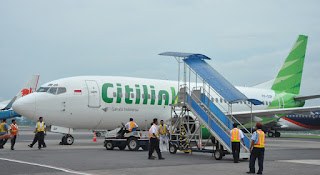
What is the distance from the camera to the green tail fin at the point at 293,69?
36219 mm

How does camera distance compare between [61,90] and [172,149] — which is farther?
[61,90]

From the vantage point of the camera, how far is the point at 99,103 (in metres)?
24.1

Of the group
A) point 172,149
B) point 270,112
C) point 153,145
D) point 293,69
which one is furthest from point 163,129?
point 293,69

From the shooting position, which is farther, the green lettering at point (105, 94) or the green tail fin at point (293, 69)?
the green tail fin at point (293, 69)

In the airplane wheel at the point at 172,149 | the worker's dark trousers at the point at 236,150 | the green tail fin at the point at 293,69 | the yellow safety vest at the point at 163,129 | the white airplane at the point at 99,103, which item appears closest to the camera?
the worker's dark trousers at the point at 236,150

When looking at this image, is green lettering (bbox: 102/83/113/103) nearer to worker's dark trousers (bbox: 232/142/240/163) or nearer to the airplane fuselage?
the airplane fuselage

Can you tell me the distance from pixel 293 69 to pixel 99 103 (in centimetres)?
1981

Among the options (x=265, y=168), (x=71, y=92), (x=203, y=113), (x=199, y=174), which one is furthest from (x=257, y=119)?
(x=199, y=174)

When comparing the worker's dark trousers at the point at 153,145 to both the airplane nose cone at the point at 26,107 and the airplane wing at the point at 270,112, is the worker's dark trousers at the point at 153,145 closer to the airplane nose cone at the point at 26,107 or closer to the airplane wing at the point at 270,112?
the airplane nose cone at the point at 26,107

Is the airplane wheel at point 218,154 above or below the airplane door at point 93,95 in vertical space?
below

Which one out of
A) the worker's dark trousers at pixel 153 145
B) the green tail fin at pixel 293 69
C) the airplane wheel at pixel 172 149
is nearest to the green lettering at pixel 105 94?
the airplane wheel at pixel 172 149

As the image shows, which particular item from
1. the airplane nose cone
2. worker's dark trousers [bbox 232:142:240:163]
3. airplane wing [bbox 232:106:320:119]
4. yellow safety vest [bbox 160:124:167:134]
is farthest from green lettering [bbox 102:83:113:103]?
worker's dark trousers [bbox 232:142:240:163]

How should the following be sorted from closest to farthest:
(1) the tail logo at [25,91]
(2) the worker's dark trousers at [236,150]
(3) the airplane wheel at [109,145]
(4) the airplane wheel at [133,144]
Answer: (2) the worker's dark trousers at [236,150] < (4) the airplane wheel at [133,144] < (3) the airplane wheel at [109,145] < (1) the tail logo at [25,91]

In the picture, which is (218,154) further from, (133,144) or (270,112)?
(270,112)
